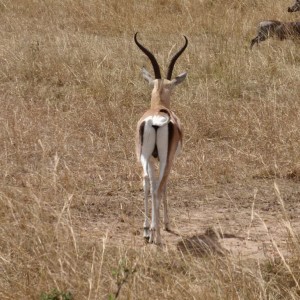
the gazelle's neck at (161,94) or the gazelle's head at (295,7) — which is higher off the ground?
the gazelle's head at (295,7)

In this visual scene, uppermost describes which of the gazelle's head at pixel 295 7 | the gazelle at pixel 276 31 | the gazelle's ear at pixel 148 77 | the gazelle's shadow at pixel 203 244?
the gazelle's head at pixel 295 7

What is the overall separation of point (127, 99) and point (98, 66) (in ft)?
2.73

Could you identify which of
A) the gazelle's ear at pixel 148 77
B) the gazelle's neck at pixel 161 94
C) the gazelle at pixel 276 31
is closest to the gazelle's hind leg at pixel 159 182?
the gazelle's neck at pixel 161 94

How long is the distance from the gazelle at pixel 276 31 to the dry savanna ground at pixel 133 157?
174 mm

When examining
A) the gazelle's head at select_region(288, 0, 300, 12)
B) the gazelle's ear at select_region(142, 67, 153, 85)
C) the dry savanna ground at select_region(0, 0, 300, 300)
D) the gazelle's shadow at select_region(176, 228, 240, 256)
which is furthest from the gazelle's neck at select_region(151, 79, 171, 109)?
the gazelle's head at select_region(288, 0, 300, 12)

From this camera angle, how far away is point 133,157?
7379 mm

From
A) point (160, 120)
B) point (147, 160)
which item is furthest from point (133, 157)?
point (160, 120)

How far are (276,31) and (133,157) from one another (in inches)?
210

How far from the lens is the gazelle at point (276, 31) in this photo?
11.8 metres

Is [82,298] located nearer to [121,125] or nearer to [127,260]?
[127,260]

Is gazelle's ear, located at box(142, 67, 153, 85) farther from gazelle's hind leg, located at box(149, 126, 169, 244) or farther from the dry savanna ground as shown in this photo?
gazelle's hind leg, located at box(149, 126, 169, 244)

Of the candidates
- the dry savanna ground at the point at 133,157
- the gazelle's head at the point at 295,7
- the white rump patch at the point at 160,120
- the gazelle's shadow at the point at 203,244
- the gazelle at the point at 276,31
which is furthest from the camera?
the gazelle's head at the point at 295,7

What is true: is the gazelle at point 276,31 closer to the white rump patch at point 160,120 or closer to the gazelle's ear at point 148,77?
the gazelle's ear at point 148,77

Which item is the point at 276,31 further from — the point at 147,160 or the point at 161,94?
the point at 147,160
